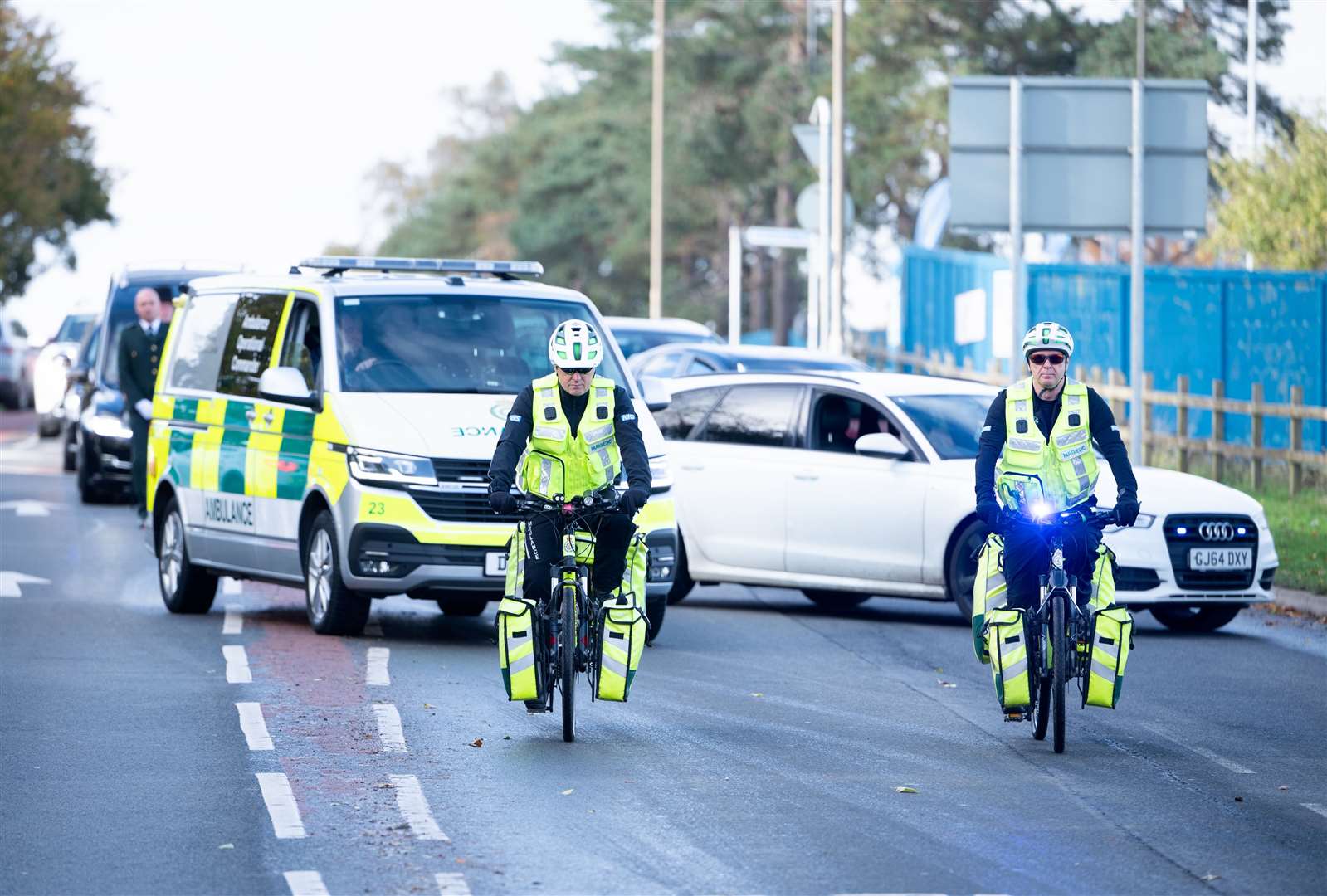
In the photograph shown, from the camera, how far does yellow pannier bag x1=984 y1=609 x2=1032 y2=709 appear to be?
10430 mm

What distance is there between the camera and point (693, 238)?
249ft

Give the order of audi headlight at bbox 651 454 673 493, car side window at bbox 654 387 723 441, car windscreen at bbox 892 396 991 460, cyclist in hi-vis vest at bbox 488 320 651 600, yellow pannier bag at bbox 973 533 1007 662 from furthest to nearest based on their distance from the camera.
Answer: car side window at bbox 654 387 723 441 < car windscreen at bbox 892 396 991 460 < audi headlight at bbox 651 454 673 493 < yellow pannier bag at bbox 973 533 1007 662 < cyclist in hi-vis vest at bbox 488 320 651 600

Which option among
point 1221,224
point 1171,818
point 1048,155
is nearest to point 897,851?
point 1171,818

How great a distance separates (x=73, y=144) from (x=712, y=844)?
191 ft

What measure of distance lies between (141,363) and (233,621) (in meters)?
5.24

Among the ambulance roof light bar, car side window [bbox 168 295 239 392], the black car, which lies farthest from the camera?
the black car

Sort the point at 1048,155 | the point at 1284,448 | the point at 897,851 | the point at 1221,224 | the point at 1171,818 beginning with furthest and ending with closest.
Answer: the point at 1221,224
the point at 1284,448
the point at 1048,155
the point at 1171,818
the point at 897,851

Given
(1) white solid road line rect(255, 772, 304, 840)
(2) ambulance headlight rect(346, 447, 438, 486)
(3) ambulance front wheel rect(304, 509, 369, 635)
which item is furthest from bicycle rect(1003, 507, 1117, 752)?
(3) ambulance front wheel rect(304, 509, 369, 635)

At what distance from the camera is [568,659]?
33.4ft

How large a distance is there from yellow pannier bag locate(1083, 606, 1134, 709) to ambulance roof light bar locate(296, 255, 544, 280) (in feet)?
16.8

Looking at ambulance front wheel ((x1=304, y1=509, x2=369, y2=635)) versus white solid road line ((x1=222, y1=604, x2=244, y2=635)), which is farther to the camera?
white solid road line ((x1=222, y1=604, x2=244, y2=635))

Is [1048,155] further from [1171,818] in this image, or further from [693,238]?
[693,238]

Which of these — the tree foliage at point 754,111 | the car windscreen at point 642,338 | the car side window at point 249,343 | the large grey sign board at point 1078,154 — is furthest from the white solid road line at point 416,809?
the tree foliage at point 754,111

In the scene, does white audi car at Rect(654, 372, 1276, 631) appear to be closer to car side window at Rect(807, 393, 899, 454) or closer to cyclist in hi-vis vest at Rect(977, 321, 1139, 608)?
car side window at Rect(807, 393, 899, 454)
